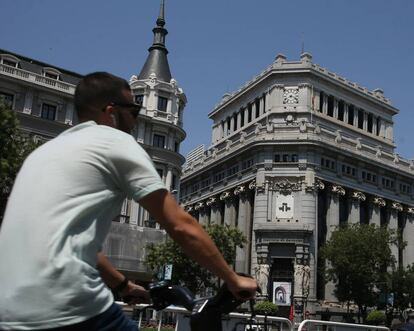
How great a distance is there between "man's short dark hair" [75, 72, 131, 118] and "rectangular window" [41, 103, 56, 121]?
43.6 m

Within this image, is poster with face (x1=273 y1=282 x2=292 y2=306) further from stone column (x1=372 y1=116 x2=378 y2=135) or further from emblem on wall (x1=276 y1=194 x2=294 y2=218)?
stone column (x1=372 y1=116 x2=378 y2=135)

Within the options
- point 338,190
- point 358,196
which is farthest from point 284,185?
point 358,196

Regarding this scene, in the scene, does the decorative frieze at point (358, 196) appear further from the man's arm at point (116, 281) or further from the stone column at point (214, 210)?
the man's arm at point (116, 281)

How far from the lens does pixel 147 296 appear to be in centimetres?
353

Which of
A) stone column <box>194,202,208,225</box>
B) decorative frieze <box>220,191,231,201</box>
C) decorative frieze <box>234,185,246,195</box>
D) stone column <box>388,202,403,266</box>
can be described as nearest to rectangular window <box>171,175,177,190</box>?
decorative frieze <box>234,185,246,195</box>

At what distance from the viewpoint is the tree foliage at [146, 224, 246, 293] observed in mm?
41062

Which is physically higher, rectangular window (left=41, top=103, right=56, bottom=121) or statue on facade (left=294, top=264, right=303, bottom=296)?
rectangular window (left=41, top=103, right=56, bottom=121)

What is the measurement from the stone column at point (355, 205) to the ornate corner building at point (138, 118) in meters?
22.5

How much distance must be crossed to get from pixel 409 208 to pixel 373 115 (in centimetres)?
1308

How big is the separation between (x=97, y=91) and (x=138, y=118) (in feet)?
150

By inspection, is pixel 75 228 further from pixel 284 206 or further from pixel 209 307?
pixel 284 206

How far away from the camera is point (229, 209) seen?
221 feet

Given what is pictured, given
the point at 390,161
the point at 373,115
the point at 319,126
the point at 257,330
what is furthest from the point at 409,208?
the point at 257,330

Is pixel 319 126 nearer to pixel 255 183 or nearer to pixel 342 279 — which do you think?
pixel 255 183
